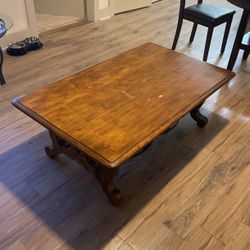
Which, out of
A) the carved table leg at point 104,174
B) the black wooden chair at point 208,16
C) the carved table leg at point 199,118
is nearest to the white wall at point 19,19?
the black wooden chair at point 208,16

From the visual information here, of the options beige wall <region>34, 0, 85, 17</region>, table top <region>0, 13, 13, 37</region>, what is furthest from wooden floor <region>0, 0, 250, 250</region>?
beige wall <region>34, 0, 85, 17</region>

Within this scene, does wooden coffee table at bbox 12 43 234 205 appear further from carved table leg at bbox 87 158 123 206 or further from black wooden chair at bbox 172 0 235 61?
black wooden chair at bbox 172 0 235 61

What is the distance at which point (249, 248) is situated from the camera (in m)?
1.29

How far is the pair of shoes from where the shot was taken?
2.83m

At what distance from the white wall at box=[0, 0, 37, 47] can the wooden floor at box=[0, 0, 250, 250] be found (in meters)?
0.82

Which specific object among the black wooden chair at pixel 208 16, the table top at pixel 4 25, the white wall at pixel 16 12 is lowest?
the white wall at pixel 16 12

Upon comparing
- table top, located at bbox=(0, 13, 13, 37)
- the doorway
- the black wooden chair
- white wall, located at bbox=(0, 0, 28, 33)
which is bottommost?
the doorway

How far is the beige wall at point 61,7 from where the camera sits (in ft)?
12.1

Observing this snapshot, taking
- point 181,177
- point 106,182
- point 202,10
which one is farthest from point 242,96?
point 106,182

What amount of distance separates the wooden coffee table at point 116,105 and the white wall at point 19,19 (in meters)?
1.59

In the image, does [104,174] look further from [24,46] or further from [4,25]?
[24,46]

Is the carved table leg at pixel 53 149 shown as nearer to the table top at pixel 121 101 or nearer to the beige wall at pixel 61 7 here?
the table top at pixel 121 101

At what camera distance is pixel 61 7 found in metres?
3.78

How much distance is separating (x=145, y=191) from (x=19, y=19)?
2285 millimetres
